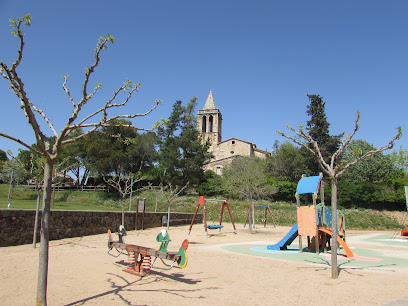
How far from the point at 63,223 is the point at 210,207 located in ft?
81.9

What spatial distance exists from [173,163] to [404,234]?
101 ft

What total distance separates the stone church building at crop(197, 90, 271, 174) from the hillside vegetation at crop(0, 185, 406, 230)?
20076 millimetres


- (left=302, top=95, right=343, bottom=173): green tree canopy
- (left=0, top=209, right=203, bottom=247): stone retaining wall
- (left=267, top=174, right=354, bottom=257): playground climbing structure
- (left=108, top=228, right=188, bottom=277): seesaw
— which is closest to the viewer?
(left=108, top=228, right=188, bottom=277): seesaw

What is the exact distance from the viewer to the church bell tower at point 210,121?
73938mm

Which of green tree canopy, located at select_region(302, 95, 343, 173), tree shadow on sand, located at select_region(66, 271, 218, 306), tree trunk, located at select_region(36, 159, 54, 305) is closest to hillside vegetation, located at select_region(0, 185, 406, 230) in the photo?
green tree canopy, located at select_region(302, 95, 343, 173)

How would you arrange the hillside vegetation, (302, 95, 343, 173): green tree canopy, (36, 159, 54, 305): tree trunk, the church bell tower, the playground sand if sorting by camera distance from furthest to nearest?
the church bell tower < (302, 95, 343, 173): green tree canopy < the hillside vegetation < the playground sand < (36, 159, 54, 305): tree trunk

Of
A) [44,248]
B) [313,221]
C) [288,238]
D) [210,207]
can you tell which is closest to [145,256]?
[44,248]

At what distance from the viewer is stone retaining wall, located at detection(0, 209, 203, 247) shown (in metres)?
11.3

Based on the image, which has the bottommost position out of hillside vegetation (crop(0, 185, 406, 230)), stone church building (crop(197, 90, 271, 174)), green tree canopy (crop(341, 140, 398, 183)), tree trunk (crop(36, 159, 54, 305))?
hillside vegetation (crop(0, 185, 406, 230))

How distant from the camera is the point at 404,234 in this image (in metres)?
21.5

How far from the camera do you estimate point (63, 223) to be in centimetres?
1391

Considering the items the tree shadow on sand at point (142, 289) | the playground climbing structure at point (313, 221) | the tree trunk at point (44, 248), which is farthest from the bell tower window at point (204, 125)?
the tree trunk at point (44, 248)

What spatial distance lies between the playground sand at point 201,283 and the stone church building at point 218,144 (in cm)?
4964

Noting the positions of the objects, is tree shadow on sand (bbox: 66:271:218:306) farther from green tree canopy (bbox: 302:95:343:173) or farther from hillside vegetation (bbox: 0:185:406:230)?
green tree canopy (bbox: 302:95:343:173)
